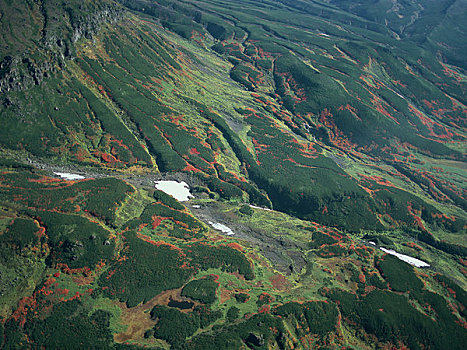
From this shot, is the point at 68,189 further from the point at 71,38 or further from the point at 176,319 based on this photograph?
the point at 71,38

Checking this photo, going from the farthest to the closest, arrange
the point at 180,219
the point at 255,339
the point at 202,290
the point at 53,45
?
the point at 53,45 < the point at 180,219 < the point at 202,290 < the point at 255,339

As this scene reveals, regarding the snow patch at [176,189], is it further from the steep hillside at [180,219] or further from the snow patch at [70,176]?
the snow patch at [70,176]

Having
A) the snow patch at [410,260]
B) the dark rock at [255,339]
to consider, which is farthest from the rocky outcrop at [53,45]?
the snow patch at [410,260]

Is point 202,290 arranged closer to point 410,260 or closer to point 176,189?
point 176,189

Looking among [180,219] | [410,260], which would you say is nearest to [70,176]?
[180,219]

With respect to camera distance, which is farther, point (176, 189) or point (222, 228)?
point (176, 189)

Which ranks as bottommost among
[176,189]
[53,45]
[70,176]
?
[70,176]

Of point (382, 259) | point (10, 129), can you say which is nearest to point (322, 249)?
point (382, 259)
